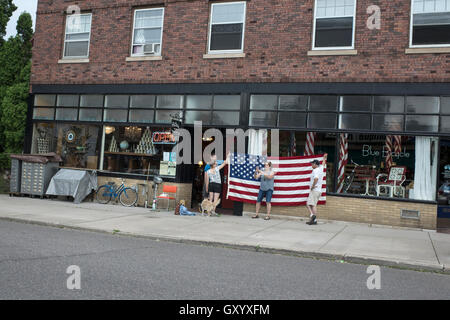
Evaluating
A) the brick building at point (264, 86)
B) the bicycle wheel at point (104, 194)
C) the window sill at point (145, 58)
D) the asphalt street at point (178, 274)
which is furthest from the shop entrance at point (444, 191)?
the bicycle wheel at point (104, 194)

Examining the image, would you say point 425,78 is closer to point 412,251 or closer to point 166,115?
point 412,251

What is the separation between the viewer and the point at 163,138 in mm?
14156

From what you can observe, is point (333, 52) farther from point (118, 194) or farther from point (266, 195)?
point (118, 194)

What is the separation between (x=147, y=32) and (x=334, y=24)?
A: 6.48 metres

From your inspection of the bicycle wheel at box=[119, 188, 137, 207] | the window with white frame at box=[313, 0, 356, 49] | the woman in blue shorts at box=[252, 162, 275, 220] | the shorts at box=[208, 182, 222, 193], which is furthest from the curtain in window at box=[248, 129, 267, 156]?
the bicycle wheel at box=[119, 188, 137, 207]

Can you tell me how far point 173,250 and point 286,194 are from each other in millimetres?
5696

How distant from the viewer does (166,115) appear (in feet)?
46.7

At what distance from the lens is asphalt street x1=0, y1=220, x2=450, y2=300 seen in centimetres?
489

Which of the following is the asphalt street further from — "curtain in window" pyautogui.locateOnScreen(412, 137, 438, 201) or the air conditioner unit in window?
the air conditioner unit in window

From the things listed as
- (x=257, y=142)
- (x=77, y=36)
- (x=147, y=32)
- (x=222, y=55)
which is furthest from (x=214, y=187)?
(x=77, y=36)

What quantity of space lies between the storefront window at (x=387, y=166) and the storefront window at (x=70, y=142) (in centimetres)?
885

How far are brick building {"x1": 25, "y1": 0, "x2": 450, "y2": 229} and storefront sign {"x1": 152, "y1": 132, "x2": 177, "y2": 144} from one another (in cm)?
20

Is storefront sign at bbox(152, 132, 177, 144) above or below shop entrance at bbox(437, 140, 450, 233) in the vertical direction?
above

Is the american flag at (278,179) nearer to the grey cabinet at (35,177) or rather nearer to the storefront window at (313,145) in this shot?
the storefront window at (313,145)
